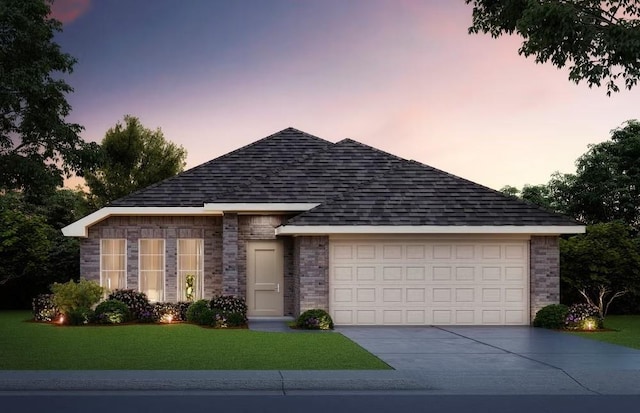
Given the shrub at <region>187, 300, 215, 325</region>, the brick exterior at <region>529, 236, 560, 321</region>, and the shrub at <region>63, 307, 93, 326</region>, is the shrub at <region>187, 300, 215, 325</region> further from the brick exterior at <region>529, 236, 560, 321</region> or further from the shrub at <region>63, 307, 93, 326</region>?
the brick exterior at <region>529, 236, 560, 321</region>

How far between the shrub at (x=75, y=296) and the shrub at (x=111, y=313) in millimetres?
540

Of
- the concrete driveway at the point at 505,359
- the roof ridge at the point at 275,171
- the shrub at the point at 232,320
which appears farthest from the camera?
the roof ridge at the point at 275,171

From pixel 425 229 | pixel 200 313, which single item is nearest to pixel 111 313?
pixel 200 313

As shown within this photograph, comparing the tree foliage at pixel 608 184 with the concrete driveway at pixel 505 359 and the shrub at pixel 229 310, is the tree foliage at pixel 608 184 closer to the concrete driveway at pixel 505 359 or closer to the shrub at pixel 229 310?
the concrete driveway at pixel 505 359

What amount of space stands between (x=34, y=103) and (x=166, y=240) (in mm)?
5895

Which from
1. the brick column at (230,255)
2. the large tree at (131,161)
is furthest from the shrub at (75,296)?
the large tree at (131,161)

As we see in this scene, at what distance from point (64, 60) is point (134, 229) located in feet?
18.8

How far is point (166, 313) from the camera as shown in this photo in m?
25.7

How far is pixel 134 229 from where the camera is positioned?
27.9 m

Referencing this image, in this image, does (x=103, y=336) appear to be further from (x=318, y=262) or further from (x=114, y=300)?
(x=318, y=262)

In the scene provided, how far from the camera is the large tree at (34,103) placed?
81.8 ft

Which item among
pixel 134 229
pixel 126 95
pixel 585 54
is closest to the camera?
pixel 585 54

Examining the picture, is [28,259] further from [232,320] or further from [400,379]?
[400,379]

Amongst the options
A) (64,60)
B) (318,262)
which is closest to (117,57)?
(64,60)
